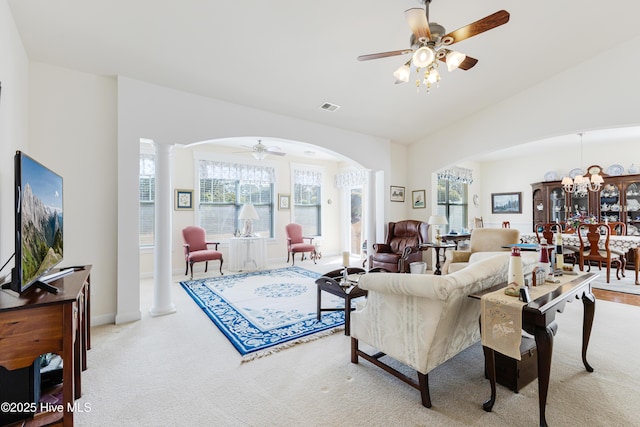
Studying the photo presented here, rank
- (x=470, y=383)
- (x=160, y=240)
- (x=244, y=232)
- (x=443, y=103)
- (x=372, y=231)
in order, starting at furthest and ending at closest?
1. (x=244, y=232)
2. (x=372, y=231)
3. (x=443, y=103)
4. (x=160, y=240)
5. (x=470, y=383)

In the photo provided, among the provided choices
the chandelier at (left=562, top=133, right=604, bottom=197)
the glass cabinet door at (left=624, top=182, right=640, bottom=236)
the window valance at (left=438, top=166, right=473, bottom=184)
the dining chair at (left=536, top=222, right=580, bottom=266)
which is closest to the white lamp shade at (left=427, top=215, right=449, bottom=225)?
the dining chair at (left=536, top=222, right=580, bottom=266)

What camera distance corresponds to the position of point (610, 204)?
20.9ft

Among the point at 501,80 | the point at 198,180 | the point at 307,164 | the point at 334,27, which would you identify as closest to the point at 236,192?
the point at 198,180

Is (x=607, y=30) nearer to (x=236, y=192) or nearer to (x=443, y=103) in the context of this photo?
(x=443, y=103)

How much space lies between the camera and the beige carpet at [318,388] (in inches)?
66.6

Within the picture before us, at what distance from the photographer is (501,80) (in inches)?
160

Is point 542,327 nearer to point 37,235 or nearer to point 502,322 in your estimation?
point 502,322

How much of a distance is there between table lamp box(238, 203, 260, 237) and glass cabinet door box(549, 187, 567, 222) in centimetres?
723

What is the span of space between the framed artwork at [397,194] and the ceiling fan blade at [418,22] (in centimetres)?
384

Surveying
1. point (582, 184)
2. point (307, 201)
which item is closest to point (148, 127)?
point (307, 201)

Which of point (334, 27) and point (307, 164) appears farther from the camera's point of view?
point (307, 164)

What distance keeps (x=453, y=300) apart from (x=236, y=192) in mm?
5663

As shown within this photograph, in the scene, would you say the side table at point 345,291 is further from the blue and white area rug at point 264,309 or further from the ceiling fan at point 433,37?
the ceiling fan at point 433,37

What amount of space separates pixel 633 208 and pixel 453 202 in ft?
11.7
